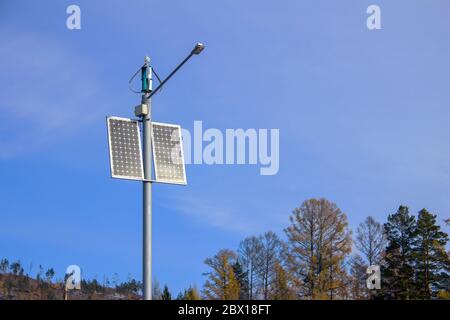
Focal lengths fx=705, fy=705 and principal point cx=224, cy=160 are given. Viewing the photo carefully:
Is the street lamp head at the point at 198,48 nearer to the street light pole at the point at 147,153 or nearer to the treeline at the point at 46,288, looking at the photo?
the street light pole at the point at 147,153

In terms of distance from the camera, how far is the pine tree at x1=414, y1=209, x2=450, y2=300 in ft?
173

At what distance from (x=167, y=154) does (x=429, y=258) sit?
4202 cm

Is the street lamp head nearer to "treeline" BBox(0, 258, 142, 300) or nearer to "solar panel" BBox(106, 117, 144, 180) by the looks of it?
"solar panel" BBox(106, 117, 144, 180)

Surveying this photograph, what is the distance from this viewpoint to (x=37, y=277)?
8919cm

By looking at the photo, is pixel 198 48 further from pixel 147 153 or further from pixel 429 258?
pixel 429 258

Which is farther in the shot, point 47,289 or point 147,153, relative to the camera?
point 47,289

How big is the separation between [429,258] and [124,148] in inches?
1691

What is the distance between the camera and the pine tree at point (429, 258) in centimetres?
5266

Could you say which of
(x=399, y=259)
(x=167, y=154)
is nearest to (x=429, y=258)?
(x=399, y=259)

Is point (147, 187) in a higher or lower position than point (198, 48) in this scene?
lower

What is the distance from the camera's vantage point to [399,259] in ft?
182

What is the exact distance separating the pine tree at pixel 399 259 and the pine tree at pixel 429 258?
25.5 inches
